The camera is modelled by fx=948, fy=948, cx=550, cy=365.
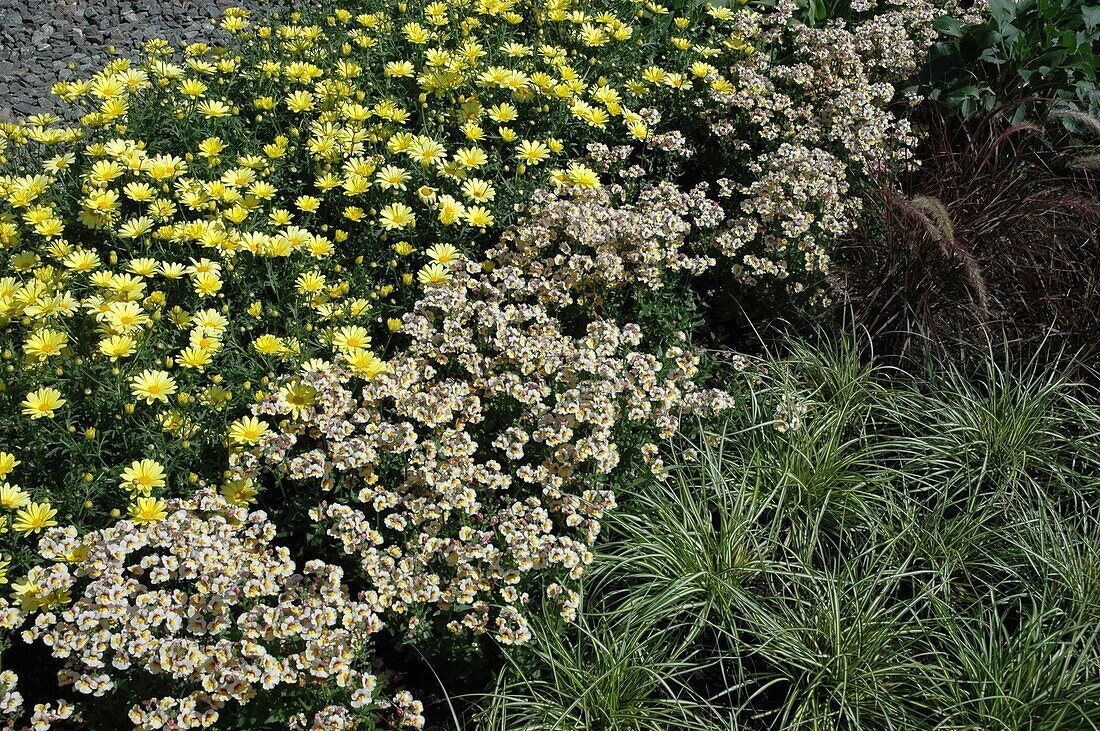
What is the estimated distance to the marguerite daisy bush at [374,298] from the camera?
7.85ft

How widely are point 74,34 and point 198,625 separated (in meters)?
5.29

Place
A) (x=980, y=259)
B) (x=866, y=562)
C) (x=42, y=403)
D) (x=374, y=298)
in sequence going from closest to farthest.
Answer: (x=42, y=403) → (x=866, y=562) → (x=374, y=298) → (x=980, y=259)

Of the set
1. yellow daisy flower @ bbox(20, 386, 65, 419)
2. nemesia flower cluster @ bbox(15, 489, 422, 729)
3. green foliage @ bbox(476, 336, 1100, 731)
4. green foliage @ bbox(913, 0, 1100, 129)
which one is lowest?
→ green foliage @ bbox(476, 336, 1100, 731)

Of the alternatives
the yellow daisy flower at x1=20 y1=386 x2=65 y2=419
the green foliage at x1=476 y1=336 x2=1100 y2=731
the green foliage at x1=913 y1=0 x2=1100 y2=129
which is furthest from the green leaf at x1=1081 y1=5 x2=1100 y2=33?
the yellow daisy flower at x1=20 y1=386 x2=65 y2=419

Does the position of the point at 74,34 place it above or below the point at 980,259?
below

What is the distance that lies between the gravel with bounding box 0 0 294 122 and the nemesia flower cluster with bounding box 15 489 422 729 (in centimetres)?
416

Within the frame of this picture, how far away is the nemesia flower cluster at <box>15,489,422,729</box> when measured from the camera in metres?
2.15

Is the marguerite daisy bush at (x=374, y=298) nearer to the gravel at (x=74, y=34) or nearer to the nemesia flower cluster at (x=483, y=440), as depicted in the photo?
the nemesia flower cluster at (x=483, y=440)

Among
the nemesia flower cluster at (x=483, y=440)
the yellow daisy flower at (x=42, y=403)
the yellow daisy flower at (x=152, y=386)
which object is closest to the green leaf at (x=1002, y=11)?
the nemesia flower cluster at (x=483, y=440)

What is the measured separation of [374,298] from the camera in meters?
3.54

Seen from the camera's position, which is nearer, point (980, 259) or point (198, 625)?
point (198, 625)

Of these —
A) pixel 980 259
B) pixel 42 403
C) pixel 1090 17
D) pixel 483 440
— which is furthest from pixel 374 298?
pixel 1090 17

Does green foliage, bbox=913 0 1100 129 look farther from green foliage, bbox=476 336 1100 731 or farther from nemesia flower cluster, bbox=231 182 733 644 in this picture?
nemesia flower cluster, bbox=231 182 733 644

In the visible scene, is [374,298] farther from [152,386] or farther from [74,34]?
[74,34]
